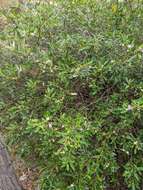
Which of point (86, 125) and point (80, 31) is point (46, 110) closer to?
point (86, 125)

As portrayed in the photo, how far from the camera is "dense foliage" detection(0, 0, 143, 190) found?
287cm

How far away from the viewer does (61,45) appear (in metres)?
3.21

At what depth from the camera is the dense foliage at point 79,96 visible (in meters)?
2.87

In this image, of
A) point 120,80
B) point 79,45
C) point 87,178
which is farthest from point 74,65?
point 87,178

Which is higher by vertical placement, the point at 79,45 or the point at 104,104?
the point at 79,45

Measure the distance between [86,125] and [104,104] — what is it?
0.31m

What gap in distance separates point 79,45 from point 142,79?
630mm

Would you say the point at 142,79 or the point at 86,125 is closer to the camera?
the point at 86,125

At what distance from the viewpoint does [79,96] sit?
324cm

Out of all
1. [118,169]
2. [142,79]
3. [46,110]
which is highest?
[142,79]

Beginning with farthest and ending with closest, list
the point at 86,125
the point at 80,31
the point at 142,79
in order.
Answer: the point at 80,31
the point at 142,79
the point at 86,125

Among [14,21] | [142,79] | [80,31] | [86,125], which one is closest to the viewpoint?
[86,125]

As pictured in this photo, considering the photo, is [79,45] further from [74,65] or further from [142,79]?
[142,79]

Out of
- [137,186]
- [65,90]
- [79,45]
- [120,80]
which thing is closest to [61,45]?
[79,45]
